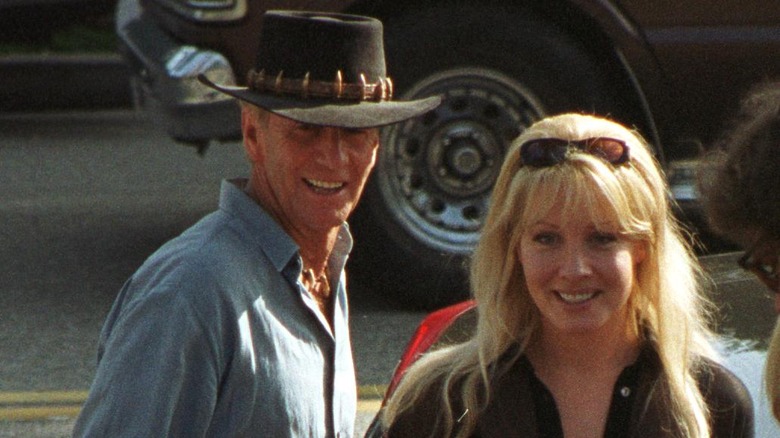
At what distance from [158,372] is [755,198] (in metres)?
0.95

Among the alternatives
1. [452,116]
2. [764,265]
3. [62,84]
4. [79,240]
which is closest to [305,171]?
[764,265]

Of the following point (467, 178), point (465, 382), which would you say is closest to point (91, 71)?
point (467, 178)

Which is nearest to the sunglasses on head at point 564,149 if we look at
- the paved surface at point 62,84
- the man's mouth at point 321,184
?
the man's mouth at point 321,184

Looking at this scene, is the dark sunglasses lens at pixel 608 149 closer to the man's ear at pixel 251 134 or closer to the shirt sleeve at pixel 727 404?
the shirt sleeve at pixel 727 404

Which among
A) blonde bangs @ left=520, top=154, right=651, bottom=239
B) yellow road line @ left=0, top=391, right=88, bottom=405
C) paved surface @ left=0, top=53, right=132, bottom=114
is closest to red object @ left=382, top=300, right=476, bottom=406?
blonde bangs @ left=520, top=154, right=651, bottom=239

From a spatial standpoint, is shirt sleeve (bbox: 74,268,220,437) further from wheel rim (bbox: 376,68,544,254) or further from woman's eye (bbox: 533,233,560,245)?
wheel rim (bbox: 376,68,544,254)

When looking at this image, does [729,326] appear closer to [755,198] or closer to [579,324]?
[579,324]

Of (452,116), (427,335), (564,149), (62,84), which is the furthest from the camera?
(62,84)

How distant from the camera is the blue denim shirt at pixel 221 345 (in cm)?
262

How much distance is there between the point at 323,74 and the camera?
3.02m

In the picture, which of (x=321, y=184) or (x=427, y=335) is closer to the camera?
(x=321, y=184)

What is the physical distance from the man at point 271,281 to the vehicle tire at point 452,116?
2924 millimetres

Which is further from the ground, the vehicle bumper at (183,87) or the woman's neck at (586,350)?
the woman's neck at (586,350)

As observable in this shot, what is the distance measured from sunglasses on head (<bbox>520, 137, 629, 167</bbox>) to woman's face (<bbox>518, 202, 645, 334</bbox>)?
0.28ft
